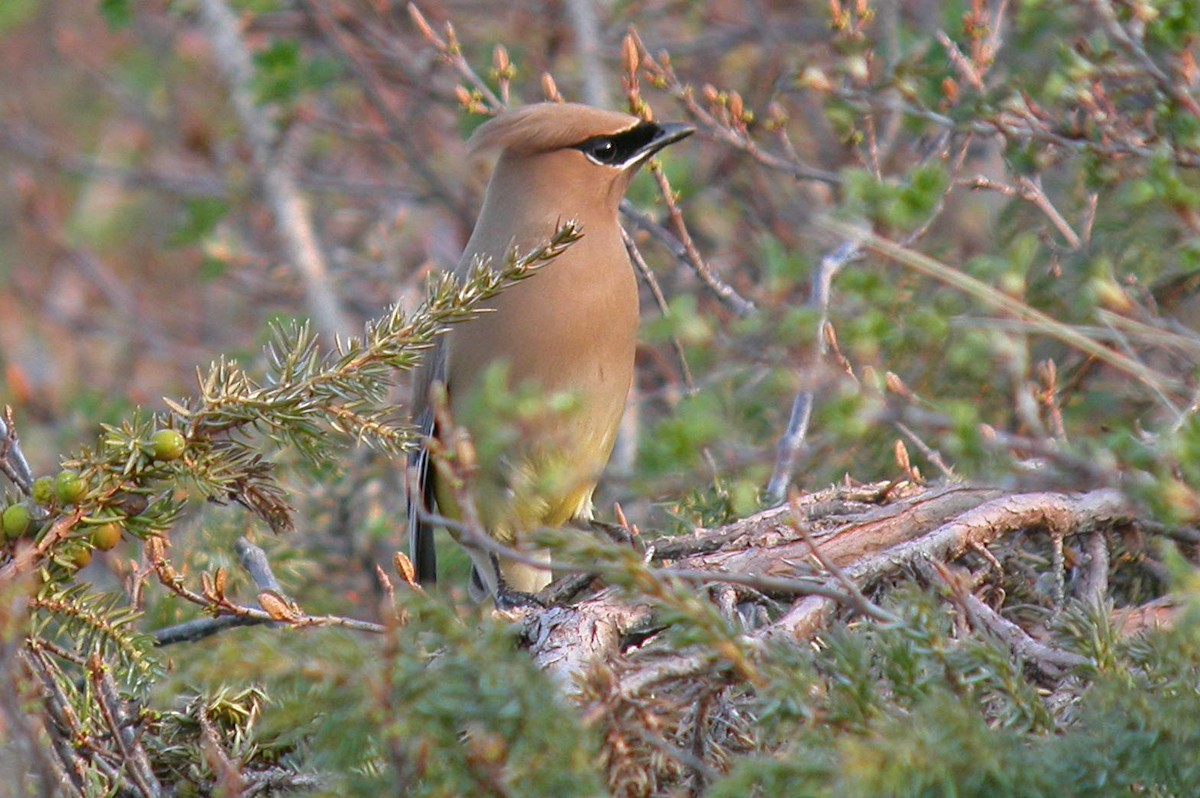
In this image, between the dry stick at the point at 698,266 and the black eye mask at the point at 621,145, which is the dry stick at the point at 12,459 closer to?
the dry stick at the point at 698,266

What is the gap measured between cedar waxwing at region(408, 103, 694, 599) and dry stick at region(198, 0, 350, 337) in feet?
4.54

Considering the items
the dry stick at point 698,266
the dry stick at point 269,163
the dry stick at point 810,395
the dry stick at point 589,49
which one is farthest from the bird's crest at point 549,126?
the dry stick at point 269,163

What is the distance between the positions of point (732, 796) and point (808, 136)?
15.4ft

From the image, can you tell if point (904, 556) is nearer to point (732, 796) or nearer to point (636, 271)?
point (732, 796)

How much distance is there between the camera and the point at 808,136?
5.97 metres

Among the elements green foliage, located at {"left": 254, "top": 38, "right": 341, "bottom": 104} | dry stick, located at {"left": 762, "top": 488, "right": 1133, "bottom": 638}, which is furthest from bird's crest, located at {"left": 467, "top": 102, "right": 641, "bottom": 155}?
dry stick, located at {"left": 762, "top": 488, "right": 1133, "bottom": 638}

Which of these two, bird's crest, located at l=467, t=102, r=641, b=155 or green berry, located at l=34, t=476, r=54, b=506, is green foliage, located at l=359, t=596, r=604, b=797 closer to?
green berry, located at l=34, t=476, r=54, b=506

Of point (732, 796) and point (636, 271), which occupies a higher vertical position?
point (732, 796)

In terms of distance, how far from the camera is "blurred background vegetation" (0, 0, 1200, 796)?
1676 millimetres

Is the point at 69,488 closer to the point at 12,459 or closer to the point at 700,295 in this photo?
the point at 12,459

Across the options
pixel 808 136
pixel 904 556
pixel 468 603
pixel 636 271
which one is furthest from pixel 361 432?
pixel 808 136

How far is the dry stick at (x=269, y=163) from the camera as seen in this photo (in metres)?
5.34

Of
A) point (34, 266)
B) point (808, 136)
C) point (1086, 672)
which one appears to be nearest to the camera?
point (1086, 672)

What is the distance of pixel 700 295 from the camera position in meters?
4.62
